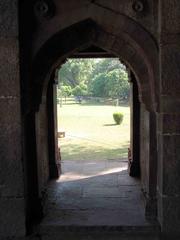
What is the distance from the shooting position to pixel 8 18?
12.3ft

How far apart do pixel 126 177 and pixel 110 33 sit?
8.86 feet

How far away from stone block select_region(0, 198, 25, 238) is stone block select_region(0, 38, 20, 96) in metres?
1.04

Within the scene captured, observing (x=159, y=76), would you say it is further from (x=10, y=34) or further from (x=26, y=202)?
(x=26, y=202)

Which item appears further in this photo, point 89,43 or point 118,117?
point 118,117

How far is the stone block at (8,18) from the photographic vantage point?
147 inches

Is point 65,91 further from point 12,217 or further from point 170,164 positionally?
point 170,164

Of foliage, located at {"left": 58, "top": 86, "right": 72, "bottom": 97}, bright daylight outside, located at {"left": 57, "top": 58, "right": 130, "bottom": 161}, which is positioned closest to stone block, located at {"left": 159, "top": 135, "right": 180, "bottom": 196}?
bright daylight outside, located at {"left": 57, "top": 58, "right": 130, "bottom": 161}

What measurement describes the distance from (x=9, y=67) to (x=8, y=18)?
449 millimetres

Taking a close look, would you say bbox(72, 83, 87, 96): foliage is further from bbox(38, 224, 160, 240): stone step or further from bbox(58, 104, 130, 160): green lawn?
bbox(38, 224, 160, 240): stone step

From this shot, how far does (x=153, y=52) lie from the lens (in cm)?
391

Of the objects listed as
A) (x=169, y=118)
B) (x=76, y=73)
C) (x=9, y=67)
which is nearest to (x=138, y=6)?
(x=169, y=118)

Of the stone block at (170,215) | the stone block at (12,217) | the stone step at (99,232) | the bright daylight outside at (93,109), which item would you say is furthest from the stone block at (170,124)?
the bright daylight outside at (93,109)

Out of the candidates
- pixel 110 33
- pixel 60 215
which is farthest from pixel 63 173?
pixel 110 33

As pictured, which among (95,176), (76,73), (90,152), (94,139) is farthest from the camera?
(76,73)
